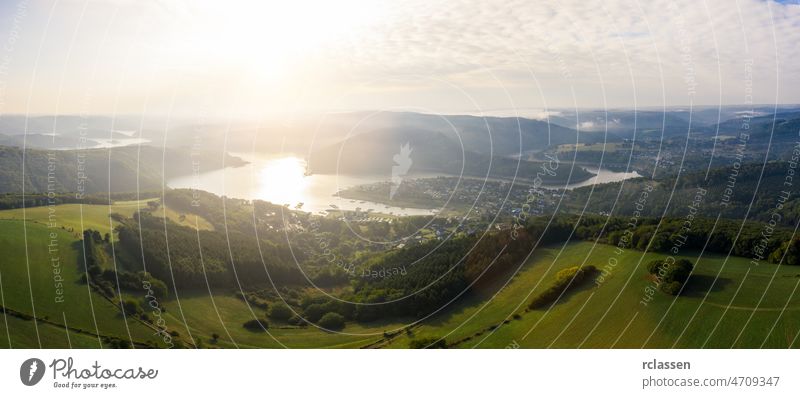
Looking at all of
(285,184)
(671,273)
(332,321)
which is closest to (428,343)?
(332,321)

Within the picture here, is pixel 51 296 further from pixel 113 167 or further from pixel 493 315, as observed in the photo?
pixel 113 167

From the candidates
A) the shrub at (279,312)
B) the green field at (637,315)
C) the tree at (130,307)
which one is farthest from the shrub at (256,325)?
the green field at (637,315)

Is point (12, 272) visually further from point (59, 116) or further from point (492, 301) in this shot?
point (492, 301)

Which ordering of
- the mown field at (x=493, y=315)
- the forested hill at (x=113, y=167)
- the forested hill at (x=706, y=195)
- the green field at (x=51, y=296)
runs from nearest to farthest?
the green field at (x=51, y=296)
the mown field at (x=493, y=315)
the forested hill at (x=113, y=167)
the forested hill at (x=706, y=195)

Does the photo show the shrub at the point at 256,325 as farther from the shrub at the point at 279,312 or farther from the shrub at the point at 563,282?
the shrub at the point at 563,282

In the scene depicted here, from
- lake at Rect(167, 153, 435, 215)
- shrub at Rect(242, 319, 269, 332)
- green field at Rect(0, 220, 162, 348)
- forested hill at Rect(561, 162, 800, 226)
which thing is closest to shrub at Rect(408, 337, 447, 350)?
shrub at Rect(242, 319, 269, 332)

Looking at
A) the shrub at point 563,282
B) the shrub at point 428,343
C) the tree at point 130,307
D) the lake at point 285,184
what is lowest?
the shrub at point 428,343

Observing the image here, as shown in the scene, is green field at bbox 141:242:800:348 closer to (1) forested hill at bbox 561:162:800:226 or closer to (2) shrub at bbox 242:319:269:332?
(2) shrub at bbox 242:319:269:332
